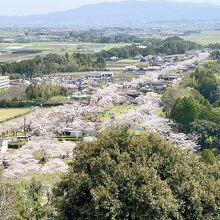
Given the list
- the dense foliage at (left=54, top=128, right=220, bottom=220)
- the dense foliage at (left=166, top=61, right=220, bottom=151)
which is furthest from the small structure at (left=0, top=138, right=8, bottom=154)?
the dense foliage at (left=54, top=128, right=220, bottom=220)

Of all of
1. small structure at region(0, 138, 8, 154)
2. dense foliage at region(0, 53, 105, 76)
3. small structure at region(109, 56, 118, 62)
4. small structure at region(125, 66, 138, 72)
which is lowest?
small structure at region(109, 56, 118, 62)

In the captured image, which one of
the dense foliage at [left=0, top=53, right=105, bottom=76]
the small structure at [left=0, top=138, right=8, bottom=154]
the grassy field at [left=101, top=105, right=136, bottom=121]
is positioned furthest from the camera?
the dense foliage at [left=0, top=53, right=105, bottom=76]

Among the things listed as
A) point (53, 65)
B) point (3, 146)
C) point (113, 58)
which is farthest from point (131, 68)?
point (3, 146)

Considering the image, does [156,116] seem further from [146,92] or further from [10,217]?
[10,217]

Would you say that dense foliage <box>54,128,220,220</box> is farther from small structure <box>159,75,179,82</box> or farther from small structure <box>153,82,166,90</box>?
small structure <box>159,75,179,82</box>

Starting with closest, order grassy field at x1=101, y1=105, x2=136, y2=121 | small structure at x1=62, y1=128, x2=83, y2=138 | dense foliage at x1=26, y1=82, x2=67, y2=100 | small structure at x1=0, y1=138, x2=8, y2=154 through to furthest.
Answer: small structure at x1=0, y1=138, x2=8, y2=154
small structure at x1=62, y1=128, x2=83, y2=138
grassy field at x1=101, y1=105, x2=136, y2=121
dense foliage at x1=26, y1=82, x2=67, y2=100

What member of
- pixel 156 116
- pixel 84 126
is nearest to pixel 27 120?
pixel 84 126

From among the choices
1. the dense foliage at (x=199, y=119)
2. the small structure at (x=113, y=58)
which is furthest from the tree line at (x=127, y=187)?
the small structure at (x=113, y=58)
